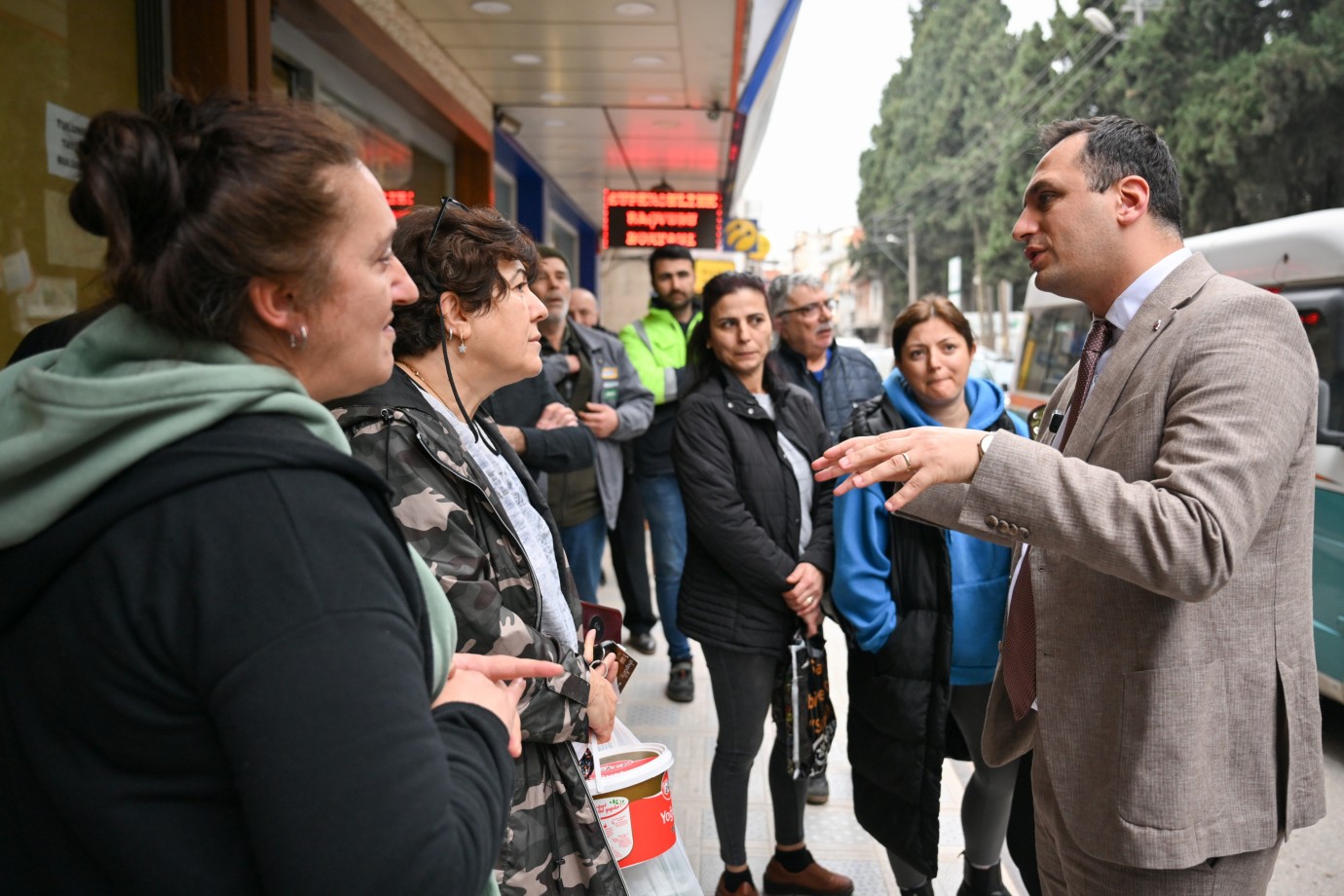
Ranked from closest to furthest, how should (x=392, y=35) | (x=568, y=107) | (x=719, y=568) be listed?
(x=719, y=568), (x=392, y=35), (x=568, y=107)

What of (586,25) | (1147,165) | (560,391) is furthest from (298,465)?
(586,25)

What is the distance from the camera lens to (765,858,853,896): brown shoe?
3283 millimetres

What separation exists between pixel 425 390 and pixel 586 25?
198 inches

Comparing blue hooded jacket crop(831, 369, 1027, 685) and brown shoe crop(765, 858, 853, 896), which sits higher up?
blue hooded jacket crop(831, 369, 1027, 685)

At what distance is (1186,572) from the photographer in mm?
1528

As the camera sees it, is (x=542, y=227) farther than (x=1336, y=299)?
Yes

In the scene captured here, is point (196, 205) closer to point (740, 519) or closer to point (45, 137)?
point (740, 519)

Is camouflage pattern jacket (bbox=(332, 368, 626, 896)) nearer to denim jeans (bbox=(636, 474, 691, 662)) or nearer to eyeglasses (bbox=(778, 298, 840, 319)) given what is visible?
eyeglasses (bbox=(778, 298, 840, 319))

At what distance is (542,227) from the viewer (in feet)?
39.2

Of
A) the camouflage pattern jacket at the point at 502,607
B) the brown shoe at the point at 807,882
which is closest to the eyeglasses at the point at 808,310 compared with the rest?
the brown shoe at the point at 807,882

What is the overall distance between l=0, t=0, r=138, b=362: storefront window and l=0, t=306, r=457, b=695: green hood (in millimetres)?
2011

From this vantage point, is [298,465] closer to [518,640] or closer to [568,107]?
[518,640]

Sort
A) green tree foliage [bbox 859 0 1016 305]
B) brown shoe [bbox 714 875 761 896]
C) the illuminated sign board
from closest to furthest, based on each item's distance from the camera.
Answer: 1. brown shoe [bbox 714 875 761 896]
2. the illuminated sign board
3. green tree foliage [bbox 859 0 1016 305]

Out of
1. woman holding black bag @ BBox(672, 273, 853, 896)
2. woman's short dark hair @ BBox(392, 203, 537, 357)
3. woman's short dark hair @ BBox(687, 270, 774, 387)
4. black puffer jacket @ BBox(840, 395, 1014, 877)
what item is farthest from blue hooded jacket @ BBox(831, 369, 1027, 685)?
woman's short dark hair @ BBox(392, 203, 537, 357)
